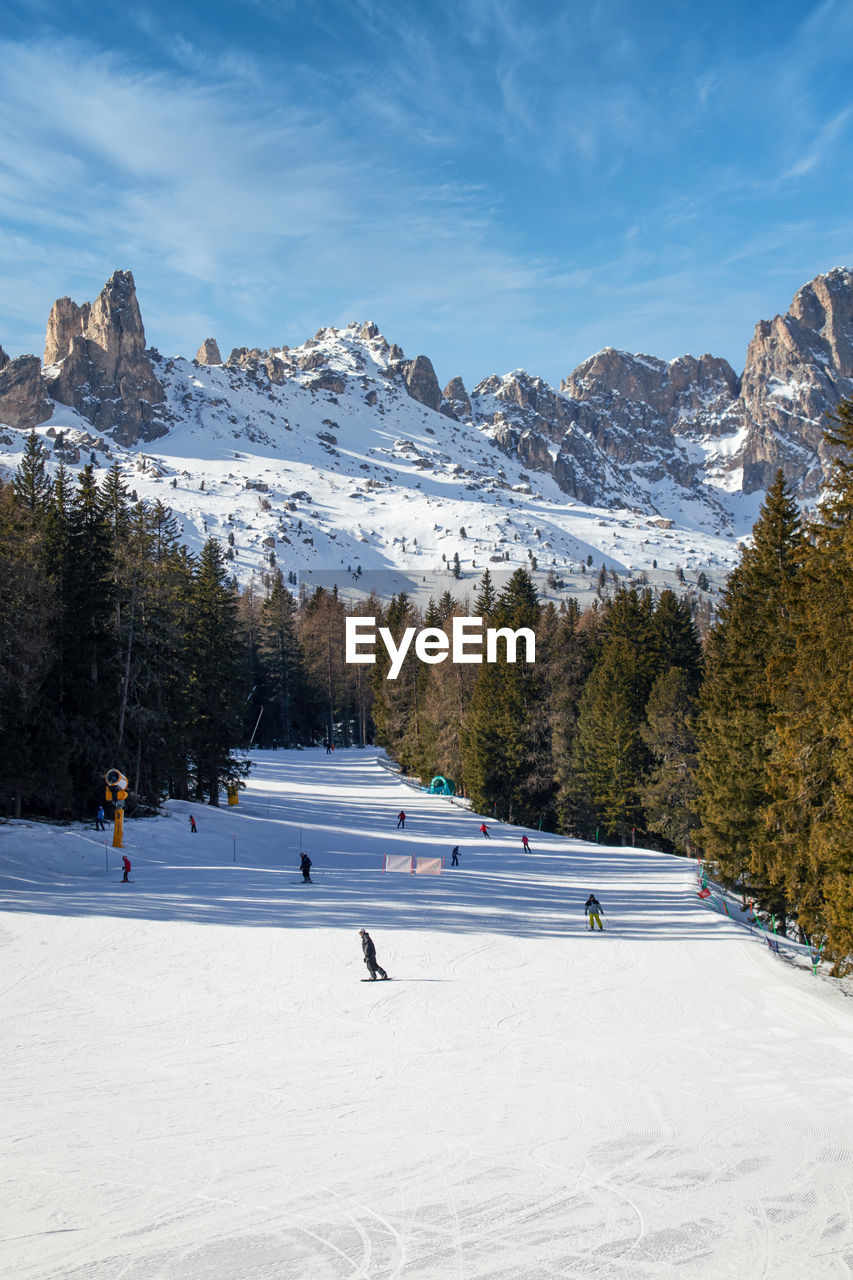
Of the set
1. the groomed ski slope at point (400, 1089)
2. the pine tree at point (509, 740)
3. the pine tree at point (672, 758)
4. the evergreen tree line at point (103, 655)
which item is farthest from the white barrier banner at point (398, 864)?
the pine tree at point (509, 740)

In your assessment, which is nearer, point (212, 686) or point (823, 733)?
point (823, 733)

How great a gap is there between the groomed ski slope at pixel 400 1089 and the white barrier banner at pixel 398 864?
5004 mm

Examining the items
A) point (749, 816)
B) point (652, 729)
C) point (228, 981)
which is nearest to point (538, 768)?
point (652, 729)

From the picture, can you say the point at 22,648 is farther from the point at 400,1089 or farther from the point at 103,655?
the point at 400,1089

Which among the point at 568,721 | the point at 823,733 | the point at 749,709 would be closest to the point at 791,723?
the point at 823,733

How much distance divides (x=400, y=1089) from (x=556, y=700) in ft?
131

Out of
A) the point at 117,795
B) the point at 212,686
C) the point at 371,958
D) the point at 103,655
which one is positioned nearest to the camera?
the point at 371,958

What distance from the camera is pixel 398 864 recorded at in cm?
3091

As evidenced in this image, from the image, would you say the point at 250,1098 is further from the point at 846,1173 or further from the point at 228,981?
the point at 846,1173

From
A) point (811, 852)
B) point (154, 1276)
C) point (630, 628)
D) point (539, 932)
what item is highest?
point (630, 628)

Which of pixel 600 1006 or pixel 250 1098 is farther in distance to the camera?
pixel 600 1006

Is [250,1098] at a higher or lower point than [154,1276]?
lower

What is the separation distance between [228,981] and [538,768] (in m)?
34.4

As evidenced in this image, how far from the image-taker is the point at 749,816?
2664cm
